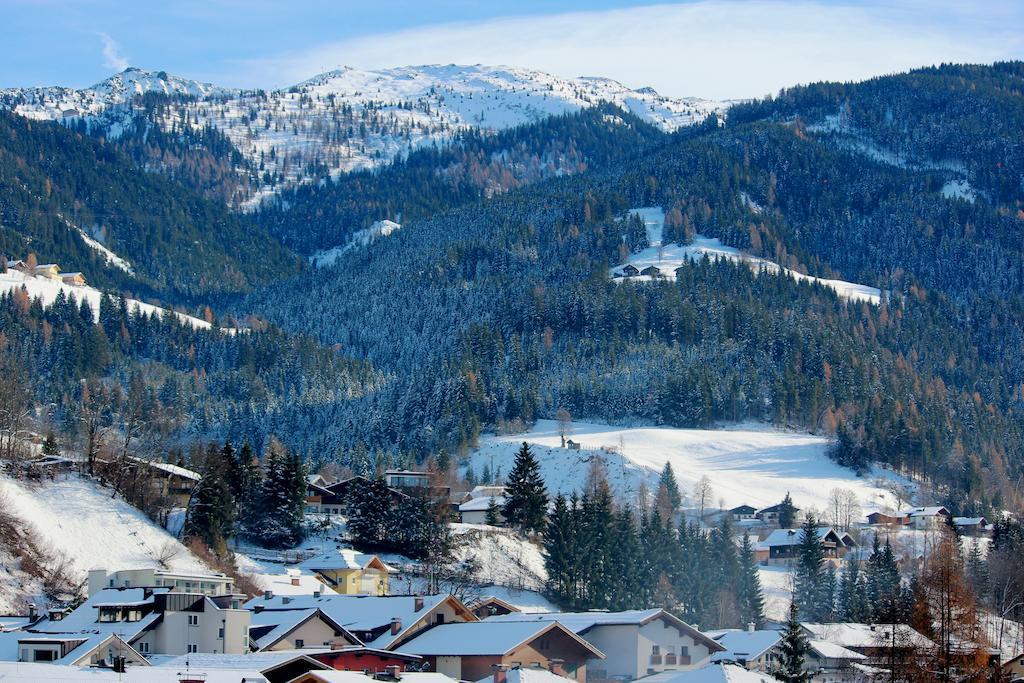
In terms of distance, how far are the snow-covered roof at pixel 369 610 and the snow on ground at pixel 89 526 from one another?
1484cm

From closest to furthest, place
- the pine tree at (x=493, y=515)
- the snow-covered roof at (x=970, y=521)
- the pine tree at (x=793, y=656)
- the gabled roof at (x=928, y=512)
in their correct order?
the pine tree at (x=793, y=656)
the pine tree at (x=493, y=515)
the snow-covered roof at (x=970, y=521)
the gabled roof at (x=928, y=512)

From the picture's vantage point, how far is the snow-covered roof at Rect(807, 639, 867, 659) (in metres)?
89.0

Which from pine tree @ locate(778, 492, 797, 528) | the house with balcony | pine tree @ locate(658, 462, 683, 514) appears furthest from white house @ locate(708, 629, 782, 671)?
pine tree @ locate(778, 492, 797, 528)

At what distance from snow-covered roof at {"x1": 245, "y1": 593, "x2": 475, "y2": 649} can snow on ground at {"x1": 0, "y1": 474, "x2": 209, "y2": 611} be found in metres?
14.8

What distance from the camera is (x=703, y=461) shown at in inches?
6575

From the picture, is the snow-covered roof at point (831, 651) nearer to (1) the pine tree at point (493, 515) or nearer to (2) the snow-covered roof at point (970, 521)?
(1) the pine tree at point (493, 515)

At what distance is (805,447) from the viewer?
174875 millimetres

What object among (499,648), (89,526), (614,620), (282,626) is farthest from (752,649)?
(89,526)

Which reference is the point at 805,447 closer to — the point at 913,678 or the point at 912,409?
the point at 912,409

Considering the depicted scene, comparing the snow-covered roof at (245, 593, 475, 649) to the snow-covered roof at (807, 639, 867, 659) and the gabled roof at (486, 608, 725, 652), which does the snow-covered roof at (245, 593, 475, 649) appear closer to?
the gabled roof at (486, 608, 725, 652)

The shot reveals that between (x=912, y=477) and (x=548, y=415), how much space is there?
38217 millimetres

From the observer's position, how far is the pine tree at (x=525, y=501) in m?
123

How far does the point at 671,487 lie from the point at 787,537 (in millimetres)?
11893

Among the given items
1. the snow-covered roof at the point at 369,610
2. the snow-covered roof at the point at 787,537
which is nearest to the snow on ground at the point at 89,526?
the snow-covered roof at the point at 369,610
